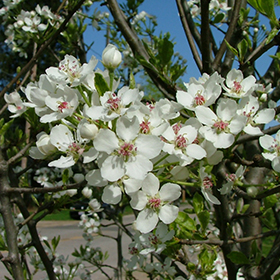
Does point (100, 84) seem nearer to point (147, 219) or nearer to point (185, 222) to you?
point (147, 219)

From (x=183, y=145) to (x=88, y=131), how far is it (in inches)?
11.2

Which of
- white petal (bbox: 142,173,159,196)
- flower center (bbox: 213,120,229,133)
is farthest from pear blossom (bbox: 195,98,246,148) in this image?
white petal (bbox: 142,173,159,196)

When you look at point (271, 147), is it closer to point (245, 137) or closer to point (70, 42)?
point (245, 137)

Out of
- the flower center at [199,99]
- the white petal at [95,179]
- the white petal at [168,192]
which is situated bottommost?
the white petal at [168,192]

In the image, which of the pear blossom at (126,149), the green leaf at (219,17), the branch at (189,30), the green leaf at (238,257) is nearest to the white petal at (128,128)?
the pear blossom at (126,149)

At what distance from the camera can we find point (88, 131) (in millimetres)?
747

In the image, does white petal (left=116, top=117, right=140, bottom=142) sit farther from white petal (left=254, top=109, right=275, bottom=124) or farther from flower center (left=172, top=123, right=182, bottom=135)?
white petal (left=254, top=109, right=275, bottom=124)

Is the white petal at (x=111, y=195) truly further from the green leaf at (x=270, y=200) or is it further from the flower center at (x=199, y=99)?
the green leaf at (x=270, y=200)

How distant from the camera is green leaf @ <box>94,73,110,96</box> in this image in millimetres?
790

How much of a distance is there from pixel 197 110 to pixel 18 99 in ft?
3.41

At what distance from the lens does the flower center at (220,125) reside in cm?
89

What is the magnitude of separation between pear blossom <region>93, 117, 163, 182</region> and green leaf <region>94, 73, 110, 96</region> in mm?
116

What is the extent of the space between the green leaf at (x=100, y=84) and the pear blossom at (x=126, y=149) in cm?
12

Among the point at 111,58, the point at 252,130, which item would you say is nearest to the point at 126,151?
the point at 111,58
